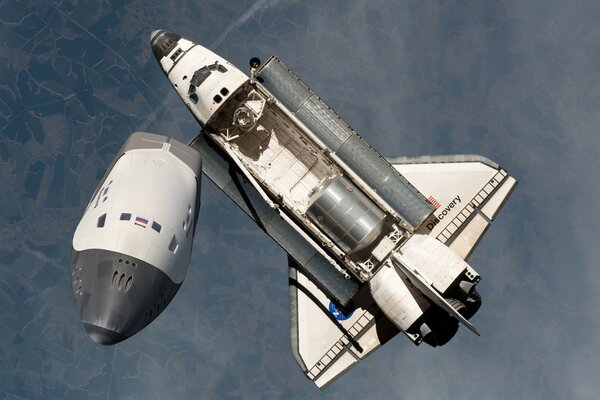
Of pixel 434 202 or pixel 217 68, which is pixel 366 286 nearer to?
Result: pixel 434 202

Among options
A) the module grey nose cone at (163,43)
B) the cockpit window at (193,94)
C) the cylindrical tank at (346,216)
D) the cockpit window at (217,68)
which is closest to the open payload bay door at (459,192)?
the cylindrical tank at (346,216)

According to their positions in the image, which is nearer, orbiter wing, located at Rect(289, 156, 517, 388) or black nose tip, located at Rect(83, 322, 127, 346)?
black nose tip, located at Rect(83, 322, 127, 346)

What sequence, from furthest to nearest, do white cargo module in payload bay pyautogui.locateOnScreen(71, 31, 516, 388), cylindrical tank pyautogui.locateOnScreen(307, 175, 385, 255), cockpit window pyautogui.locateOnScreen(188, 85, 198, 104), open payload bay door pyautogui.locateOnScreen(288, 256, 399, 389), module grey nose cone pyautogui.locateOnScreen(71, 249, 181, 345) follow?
open payload bay door pyautogui.locateOnScreen(288, 256, 399, 389), cockpit window pyautogui.locateOnScreen(188, 85, 198, 104), cylindrical tank pyautogui.locateOnScreen(307, 175, 385, 255), white cargo module in payload bay pyautogui.locateOnScreen(71, 31, 516, 388), module grey nose cone pyautogui.locateOnScreen(71, 249, 181, 345)

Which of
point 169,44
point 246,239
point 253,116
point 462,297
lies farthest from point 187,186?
point 246,239

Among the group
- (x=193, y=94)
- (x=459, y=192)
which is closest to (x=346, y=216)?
(x=459, y=192)

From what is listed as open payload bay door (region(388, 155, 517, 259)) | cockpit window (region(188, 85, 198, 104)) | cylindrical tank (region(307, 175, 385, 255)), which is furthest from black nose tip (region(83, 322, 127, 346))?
open payload bay door (region(388, 155, 517, 259))

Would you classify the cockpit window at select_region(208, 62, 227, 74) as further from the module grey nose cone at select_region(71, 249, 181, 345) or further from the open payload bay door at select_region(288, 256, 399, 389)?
the module grey nose cone at select_region(71, 249, 181, 345)

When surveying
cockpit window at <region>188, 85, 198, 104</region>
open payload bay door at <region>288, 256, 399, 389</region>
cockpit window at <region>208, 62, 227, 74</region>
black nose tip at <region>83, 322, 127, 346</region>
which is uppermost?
cockpit window at <region>208, 62, 227, 74</region>

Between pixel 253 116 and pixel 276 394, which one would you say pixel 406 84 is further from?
pixel 276 394

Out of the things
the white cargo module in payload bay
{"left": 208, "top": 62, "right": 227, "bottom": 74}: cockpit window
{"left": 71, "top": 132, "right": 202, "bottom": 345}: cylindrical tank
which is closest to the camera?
{"left": 71, "top": 132, "right": 202, "bottom": 345}: cylindrical tank
